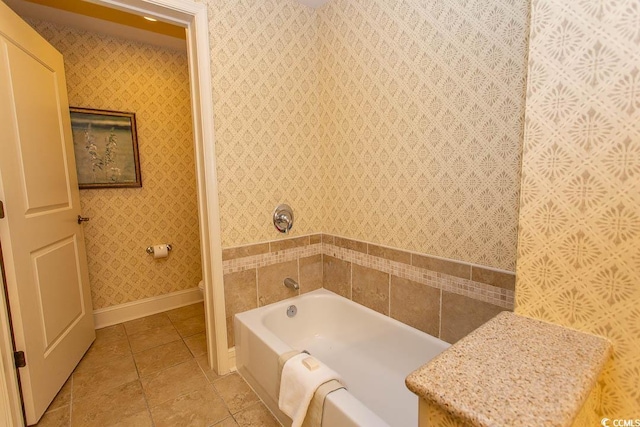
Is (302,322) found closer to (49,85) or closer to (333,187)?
(333,187)

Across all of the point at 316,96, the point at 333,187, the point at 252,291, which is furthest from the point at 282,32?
the point at 252,291

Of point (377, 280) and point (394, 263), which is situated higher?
point (394, 263)

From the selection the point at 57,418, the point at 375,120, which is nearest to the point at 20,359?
the point at 57,418

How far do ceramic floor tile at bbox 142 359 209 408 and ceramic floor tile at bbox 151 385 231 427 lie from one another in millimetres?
50

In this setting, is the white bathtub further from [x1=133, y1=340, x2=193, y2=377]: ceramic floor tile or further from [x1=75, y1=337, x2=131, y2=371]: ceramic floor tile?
[x1=75, y1=337, x2=131, y2=371]: ceramic floor tile

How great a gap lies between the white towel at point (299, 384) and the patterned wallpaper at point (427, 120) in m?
0.81

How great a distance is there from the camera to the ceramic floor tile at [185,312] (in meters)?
2.66

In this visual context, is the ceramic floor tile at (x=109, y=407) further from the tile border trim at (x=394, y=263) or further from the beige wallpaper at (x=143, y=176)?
the beige wallpaper at (x=143, y=176)

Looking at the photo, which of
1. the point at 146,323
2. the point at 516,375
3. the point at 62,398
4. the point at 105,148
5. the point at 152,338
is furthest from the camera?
the point at 146,323

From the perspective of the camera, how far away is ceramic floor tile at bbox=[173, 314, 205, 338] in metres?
2.40

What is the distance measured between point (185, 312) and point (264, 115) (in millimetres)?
1958

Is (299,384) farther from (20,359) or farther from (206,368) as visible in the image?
(20,359)

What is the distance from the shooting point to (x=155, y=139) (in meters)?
2.65

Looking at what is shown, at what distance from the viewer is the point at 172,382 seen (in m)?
1.80
